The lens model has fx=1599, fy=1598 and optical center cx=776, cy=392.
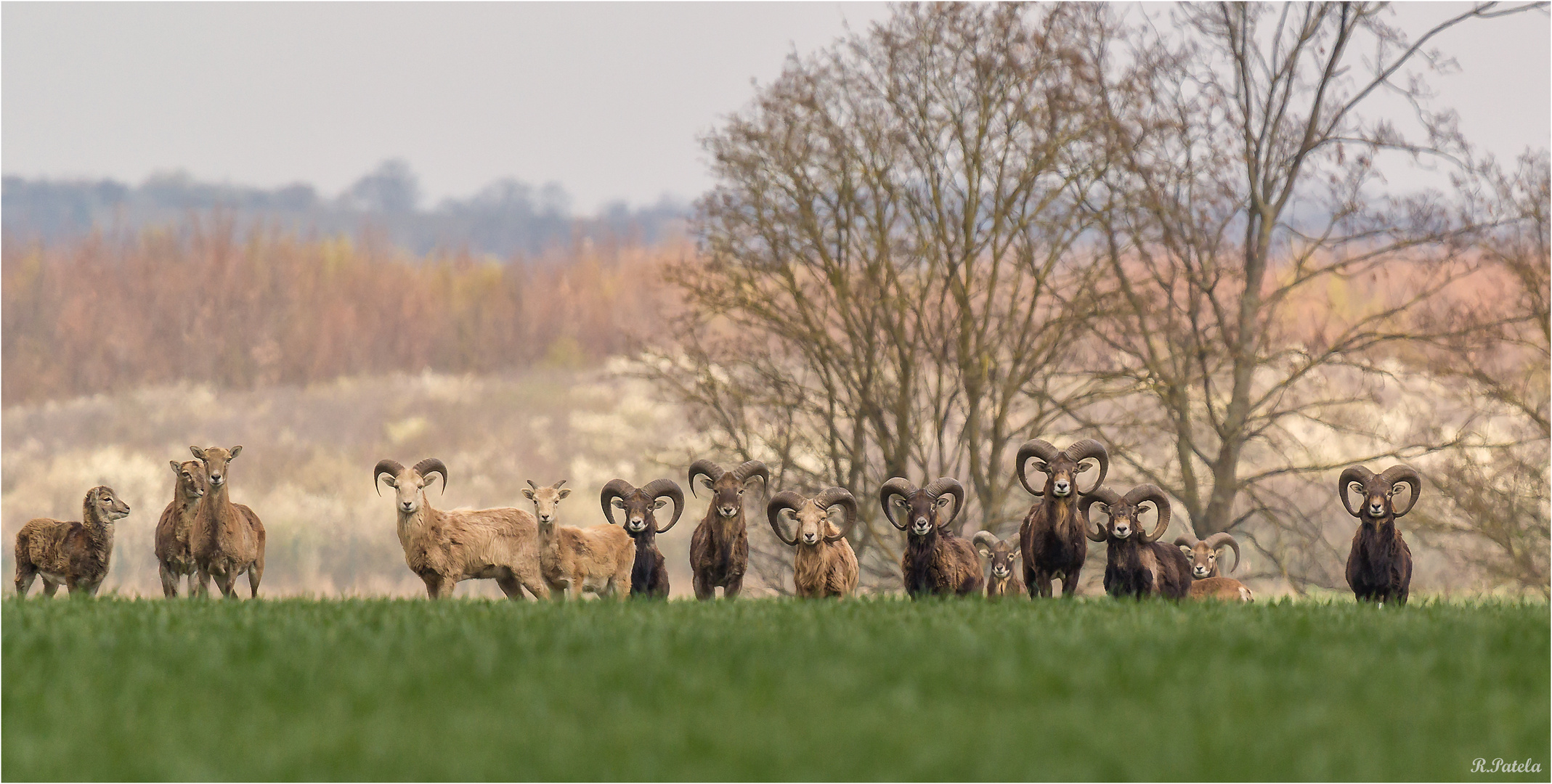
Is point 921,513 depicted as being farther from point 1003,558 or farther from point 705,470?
point 1003,558

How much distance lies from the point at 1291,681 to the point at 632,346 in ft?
57.4

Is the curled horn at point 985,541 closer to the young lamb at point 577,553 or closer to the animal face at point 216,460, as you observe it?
the young lamb at point 577,553

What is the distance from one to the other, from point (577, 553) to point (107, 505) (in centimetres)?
538

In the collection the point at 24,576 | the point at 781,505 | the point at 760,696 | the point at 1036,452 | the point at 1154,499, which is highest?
the point at 1036,452

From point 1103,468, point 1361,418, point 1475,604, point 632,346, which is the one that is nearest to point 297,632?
point 1103,468

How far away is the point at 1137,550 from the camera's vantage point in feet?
59.6

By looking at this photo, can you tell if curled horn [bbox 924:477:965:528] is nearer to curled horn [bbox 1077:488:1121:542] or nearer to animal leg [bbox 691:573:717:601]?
curled horn [bbox 1077:488:1121:542]

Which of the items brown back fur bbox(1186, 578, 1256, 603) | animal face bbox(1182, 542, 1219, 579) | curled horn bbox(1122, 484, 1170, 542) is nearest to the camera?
curled horn bbox(1122, 484, 1170, 542)

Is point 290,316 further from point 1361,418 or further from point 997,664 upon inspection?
point 997,664

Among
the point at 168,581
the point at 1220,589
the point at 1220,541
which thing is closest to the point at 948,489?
the point at 1220,589

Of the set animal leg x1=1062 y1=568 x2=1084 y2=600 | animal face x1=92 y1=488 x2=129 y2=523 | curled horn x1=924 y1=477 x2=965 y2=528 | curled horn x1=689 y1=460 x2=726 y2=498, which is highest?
curled horn x1=689 y1=460 x2=726 y2=498

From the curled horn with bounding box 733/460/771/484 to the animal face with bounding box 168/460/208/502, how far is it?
5.77 metres

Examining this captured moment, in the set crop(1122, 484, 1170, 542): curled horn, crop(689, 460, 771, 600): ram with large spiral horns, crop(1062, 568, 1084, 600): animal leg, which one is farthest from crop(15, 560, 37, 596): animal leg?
crop(1122, 484, 1170, 542): curled horn

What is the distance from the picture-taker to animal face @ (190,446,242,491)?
17203 millimetres
